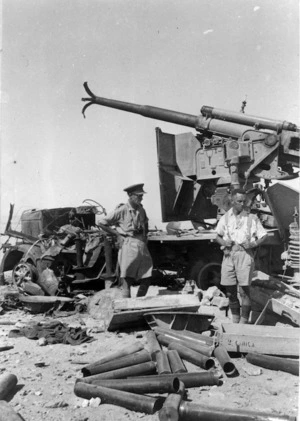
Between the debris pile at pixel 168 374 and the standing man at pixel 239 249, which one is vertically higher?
the standing man at pixel 239 249

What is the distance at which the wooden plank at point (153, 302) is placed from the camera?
6.06m

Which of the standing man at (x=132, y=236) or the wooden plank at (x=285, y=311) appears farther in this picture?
the standing man at (x=132, y=236)

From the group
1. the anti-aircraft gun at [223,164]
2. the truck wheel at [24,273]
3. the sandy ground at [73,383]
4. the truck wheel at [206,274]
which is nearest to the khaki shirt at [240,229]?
the sandy ground at [73,383]

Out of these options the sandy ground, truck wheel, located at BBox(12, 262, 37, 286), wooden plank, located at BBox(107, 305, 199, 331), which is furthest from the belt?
truck wheel, located at BBox(12, 262, 37, 286)

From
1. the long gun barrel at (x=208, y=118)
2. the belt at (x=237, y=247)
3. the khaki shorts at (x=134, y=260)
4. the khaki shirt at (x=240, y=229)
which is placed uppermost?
the long gun barrel at (x=208, y=118)

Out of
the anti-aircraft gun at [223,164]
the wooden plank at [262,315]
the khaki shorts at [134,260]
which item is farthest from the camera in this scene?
the anti-aircraft gun at [223,164]

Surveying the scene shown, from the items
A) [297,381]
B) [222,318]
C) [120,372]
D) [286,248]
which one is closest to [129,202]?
[222,318]

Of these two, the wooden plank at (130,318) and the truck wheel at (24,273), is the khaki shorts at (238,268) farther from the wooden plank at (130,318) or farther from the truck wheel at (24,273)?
the truck wheel at (24,273)

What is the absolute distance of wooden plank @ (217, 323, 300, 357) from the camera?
14.9 ft

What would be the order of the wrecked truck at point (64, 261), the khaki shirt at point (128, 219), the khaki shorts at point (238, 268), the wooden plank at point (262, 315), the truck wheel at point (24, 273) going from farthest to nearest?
the truck wheel at point (24, 273)
the wrecked truck at point (64, 261)
the khaki shirt at point (128, 219)
the khaki shorts at point (238, 268)
the wooden plank at point (262, 315)

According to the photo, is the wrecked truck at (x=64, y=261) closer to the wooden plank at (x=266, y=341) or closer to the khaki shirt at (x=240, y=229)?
the khaki shirt at (x=240, y=229)

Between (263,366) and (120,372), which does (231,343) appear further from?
(120,372)

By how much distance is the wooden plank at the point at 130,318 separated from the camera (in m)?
5.72

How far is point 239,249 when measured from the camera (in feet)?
19.0
